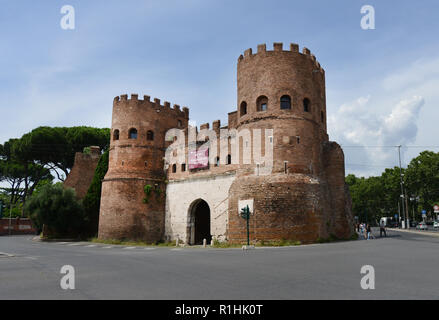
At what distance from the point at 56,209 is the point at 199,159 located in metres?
15.3

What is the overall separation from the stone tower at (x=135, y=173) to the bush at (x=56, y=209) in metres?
3.98

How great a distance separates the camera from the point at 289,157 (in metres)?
21.8

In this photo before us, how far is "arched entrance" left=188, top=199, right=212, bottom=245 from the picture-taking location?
28.8m

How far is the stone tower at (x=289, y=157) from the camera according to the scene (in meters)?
20.4

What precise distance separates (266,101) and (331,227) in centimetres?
991

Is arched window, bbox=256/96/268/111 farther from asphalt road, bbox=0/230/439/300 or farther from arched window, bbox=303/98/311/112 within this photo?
asphalt road, bbox=0/230/439/300

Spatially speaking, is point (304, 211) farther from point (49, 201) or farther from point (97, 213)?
point (49, 201)

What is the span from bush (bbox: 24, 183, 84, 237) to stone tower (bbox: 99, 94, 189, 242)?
3983mm

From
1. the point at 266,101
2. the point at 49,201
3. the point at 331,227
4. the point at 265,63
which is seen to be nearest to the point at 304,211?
the point at 331,227

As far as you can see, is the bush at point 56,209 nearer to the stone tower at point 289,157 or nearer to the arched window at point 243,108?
the stone tower at point 289,157

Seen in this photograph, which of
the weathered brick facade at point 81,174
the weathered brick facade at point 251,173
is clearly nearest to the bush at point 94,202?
the weathered brick facade at point 251,173

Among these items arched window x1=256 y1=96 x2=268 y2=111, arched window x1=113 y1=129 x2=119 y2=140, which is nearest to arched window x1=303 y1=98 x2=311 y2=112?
arched window x1=256 y1=96 x2=268 y2=111

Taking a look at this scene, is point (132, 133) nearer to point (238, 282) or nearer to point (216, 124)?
point (216, 124)

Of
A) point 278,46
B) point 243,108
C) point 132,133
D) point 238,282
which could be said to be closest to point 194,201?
point 243,108
